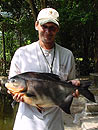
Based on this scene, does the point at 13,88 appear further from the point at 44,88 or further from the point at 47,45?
the point at 47,45

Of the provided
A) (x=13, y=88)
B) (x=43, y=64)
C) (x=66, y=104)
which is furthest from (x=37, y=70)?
(x=66, y=104)

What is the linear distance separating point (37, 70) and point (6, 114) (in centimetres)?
663

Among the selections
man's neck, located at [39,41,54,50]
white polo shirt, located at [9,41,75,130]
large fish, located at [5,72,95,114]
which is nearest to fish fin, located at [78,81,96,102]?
large fish, located at [5,72,95,114]

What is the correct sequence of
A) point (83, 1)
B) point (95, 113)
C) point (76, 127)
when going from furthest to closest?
1. point (83, 1)
2. point (95, 113)
3. point (76, 127)

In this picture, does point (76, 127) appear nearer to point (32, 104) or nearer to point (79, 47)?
point (32, 104)

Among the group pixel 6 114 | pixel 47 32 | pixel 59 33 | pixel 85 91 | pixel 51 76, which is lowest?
pixel 6 114

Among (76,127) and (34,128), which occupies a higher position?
(34,128)

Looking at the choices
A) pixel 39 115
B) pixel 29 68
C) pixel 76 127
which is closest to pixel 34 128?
pixel 39 115

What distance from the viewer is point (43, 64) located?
1.97 m

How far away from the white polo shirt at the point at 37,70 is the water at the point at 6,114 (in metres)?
5.12

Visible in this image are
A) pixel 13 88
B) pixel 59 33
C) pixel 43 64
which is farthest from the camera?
pixel 59 33

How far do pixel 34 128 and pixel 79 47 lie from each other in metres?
11.9

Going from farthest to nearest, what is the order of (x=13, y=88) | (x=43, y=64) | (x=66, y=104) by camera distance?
(x=43, y=64) < (x=66, y=104) < (x=13, y=88)

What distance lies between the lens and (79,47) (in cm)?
1348
